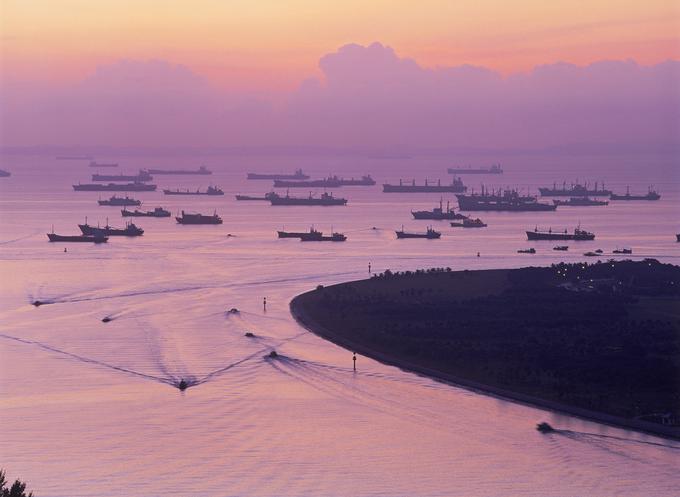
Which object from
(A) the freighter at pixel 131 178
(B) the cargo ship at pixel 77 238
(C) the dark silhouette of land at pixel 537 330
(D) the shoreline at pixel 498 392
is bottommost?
(B) the cargo ship at pixel 77 238

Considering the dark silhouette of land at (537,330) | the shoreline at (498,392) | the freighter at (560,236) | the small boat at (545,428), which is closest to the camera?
the shoreline at (498,392)

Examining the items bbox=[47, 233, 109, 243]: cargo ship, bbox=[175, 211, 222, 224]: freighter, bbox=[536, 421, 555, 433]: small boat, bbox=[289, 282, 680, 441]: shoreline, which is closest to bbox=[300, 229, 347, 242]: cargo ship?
bbox=[47, 233, 109, 243]: cargo ship

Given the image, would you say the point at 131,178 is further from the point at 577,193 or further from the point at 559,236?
the point at 559,236

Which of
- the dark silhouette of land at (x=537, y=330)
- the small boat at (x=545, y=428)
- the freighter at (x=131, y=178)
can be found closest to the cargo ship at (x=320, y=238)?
the dark silhouette of land at (x=537, y=330)

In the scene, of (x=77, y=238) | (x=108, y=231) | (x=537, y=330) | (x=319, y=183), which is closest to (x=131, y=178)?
(x=319, y=183)

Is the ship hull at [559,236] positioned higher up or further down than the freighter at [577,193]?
further down

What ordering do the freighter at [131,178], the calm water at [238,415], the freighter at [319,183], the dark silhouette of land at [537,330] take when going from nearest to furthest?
the calm water at [238,415] < the dark silhouette of land at [537,330] < the freighter at [319,183] < the freighter at [131,178]

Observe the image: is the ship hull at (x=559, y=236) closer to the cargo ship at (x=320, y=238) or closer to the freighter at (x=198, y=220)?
the cargo ship at (x=320, y=238)

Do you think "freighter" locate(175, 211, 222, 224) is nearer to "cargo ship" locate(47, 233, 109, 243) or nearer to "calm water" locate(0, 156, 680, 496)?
"cargo ship" locate(47, 233, 109, 243)
